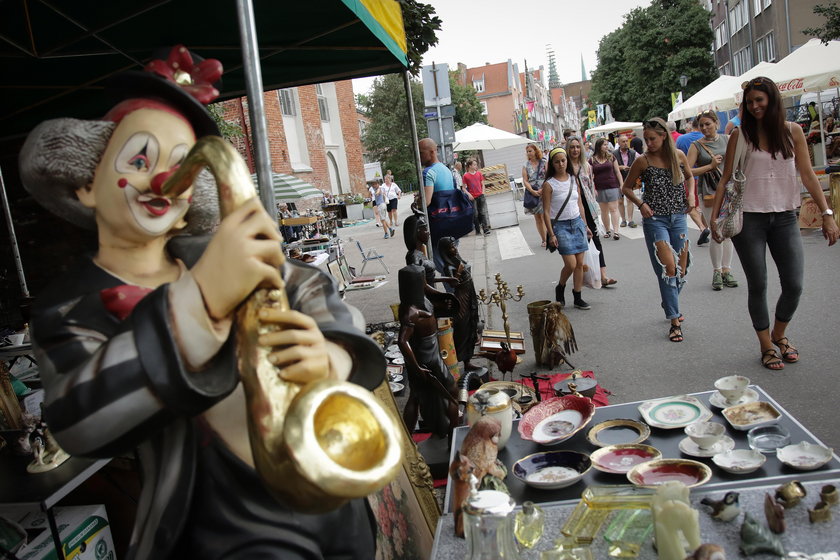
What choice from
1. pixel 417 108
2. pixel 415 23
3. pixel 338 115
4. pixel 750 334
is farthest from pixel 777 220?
pixel 417 108

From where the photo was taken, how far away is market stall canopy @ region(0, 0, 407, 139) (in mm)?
3725

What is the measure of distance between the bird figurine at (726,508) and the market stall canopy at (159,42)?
274cm

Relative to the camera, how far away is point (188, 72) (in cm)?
150

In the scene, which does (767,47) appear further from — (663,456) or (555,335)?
(663,456)

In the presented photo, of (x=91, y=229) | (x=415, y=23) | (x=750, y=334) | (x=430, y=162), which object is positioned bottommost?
(x=750, y=334)

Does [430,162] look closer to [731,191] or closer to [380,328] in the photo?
[380,328]

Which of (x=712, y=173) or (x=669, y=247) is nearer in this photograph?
(x=669, y=247)

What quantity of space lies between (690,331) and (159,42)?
16.0 ft

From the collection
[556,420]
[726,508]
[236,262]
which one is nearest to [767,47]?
[556,420]

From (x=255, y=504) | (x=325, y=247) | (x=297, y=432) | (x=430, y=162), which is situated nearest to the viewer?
(x=297, y=432)

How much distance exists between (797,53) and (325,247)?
8770 mm

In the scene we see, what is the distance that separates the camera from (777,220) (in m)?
4.35

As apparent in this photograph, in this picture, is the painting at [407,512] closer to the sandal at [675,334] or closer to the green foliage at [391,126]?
the sandal at [675,334]

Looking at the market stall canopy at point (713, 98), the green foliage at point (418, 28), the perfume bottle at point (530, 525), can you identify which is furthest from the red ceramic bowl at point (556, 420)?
the market stall canopy at point (713, 98)
